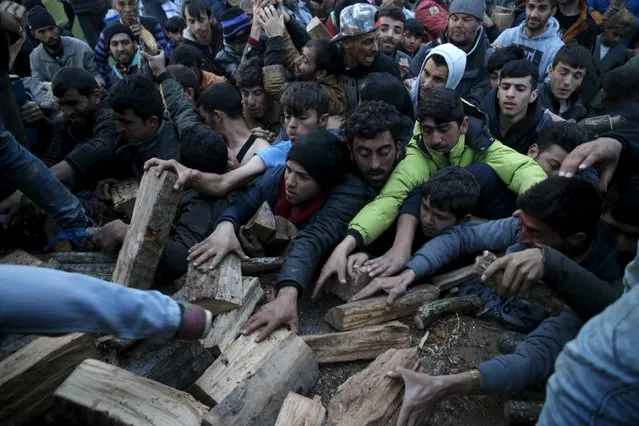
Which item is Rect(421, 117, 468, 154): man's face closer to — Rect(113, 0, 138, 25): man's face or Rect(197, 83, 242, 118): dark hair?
Rect(197, 83, 242, 118): dark hair

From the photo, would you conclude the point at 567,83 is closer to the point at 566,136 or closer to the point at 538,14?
the point at 538,14

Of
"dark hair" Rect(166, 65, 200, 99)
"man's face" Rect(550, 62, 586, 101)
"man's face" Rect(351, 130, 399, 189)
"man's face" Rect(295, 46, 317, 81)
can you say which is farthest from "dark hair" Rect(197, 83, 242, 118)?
"man's face" Rect(550, 62, 586, 101)

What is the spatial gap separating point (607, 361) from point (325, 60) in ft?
13.9

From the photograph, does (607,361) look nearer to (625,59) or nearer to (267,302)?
(267,302)

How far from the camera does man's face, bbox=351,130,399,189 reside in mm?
3570

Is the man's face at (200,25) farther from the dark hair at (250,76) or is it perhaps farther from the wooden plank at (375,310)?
the wooden plank at (375,310)

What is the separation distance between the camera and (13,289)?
5.97 ft

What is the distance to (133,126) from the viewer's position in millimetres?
4164

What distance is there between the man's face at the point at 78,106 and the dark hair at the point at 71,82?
3 centimetres

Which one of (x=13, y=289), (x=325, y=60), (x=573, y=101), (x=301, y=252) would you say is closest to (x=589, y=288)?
(x=301, y=252)

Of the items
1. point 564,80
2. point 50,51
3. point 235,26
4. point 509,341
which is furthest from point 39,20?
point 509,341

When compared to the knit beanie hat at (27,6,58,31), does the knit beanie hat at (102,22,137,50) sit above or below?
below

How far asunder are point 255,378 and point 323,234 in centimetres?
120

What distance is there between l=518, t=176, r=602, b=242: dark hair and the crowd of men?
0.01 metres
